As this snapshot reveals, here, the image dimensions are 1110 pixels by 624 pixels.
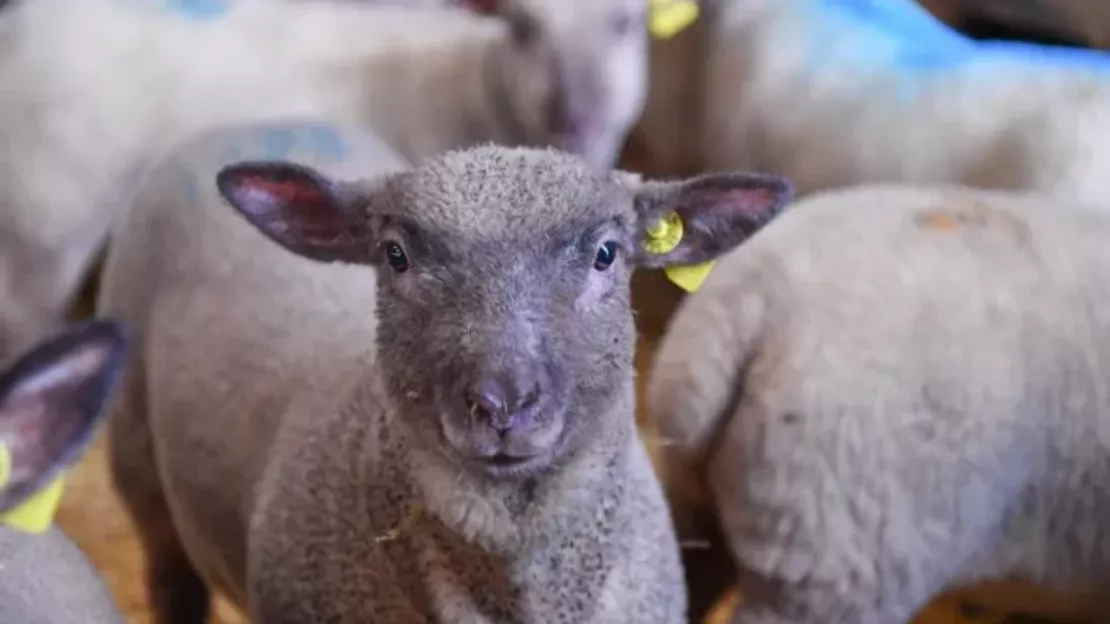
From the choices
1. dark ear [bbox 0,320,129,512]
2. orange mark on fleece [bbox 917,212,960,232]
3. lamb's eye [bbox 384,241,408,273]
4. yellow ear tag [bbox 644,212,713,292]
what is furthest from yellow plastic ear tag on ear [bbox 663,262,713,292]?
dark ear [bbox 0,320,129,512]

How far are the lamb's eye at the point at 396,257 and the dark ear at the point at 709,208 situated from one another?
0.22 meters

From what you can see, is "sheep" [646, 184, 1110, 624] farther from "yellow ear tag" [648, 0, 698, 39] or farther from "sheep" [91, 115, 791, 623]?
"yellow ear tag" [648, 0, 698, 39]

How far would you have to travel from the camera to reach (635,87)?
7.03 feet

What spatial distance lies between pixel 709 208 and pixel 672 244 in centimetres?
5

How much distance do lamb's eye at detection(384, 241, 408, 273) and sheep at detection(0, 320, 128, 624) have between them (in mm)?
264

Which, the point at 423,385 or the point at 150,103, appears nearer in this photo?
the point at 423,385

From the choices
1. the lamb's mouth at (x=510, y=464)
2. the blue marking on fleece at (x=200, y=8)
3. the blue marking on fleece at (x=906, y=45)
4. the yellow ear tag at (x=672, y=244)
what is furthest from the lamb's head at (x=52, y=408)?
the blue marking on fleece at (x=906, y=45)

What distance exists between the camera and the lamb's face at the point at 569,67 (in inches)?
78.5

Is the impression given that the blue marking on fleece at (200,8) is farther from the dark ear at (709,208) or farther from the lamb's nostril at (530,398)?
the lamb's nostril at (530,398)

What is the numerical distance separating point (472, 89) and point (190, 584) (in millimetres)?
974

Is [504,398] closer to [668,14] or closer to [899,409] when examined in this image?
[899,409]

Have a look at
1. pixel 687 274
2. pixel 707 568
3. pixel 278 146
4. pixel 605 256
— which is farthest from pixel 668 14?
pixel 605 256

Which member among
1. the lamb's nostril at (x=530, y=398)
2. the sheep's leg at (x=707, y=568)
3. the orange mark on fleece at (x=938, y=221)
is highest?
the lamb's nostril at (x=530, y=398)

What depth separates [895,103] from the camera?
1.94 m
